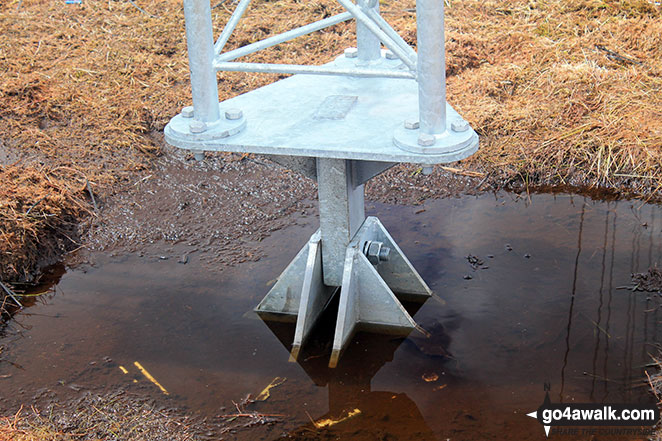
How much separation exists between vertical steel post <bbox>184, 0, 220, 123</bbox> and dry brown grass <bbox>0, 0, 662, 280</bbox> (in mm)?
1962

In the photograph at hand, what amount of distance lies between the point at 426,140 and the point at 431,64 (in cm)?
31

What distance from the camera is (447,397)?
140 inches

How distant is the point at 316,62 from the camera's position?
7051 mm

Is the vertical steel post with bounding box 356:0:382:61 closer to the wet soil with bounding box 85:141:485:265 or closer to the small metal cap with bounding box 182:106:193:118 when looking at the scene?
the small metal cap with bounding box 182:106:193:118

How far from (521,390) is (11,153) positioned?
4358 mm

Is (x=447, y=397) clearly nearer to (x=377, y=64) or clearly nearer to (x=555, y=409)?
(x=555, y=409)

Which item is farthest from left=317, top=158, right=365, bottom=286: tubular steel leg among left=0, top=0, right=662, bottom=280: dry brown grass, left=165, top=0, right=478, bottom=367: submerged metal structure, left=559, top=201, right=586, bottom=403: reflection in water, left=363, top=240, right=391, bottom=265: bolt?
left=0, top=0, right=662, bottom=280: dry brown grass

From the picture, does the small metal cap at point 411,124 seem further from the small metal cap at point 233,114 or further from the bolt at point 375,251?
the bolt at point 375,251

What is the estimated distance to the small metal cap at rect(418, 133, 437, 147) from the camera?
121 inches

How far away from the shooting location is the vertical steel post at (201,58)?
3223 millimetres

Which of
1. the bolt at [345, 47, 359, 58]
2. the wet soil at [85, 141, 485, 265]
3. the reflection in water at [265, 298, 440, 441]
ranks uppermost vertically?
the bolt at [345, 47, 359, 58]

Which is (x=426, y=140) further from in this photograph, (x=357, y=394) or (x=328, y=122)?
(x=357, y=394)

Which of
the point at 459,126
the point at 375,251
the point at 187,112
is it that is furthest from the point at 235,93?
the point at 459,126

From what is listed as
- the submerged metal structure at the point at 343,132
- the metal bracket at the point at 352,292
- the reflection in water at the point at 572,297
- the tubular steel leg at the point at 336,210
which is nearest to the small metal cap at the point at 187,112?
the submerged metal structure at the point at 343,132
